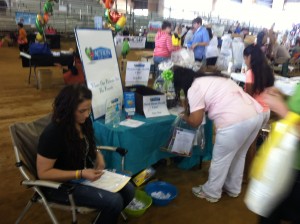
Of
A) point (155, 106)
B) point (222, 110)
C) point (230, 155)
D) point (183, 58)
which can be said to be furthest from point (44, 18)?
point (230, 155)

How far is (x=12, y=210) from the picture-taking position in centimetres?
205

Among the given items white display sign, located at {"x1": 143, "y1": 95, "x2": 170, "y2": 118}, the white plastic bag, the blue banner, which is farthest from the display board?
the blue banner

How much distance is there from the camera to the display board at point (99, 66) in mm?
2035

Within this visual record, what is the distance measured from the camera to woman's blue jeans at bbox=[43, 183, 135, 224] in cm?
150

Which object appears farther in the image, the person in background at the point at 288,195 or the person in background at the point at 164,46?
the person in background at the point at 164,46

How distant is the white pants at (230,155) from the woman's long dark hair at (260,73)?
31cm

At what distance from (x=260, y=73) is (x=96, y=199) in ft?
5.35

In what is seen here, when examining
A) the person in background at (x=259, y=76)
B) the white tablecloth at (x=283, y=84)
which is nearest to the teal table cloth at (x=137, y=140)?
the person in background at (x=259, y=76)

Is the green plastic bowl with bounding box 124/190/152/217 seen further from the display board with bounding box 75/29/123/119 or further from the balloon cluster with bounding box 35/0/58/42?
the balloon cluster with bounding box 35/0/58/42

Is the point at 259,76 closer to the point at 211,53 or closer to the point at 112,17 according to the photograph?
the point at 112,17

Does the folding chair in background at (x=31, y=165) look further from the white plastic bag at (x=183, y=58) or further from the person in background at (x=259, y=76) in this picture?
the white plastic bag at (x=183, y=58)

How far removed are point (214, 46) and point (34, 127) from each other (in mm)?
5205

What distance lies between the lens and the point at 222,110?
2.04 metres

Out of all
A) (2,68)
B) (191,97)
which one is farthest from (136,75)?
(2,68)
